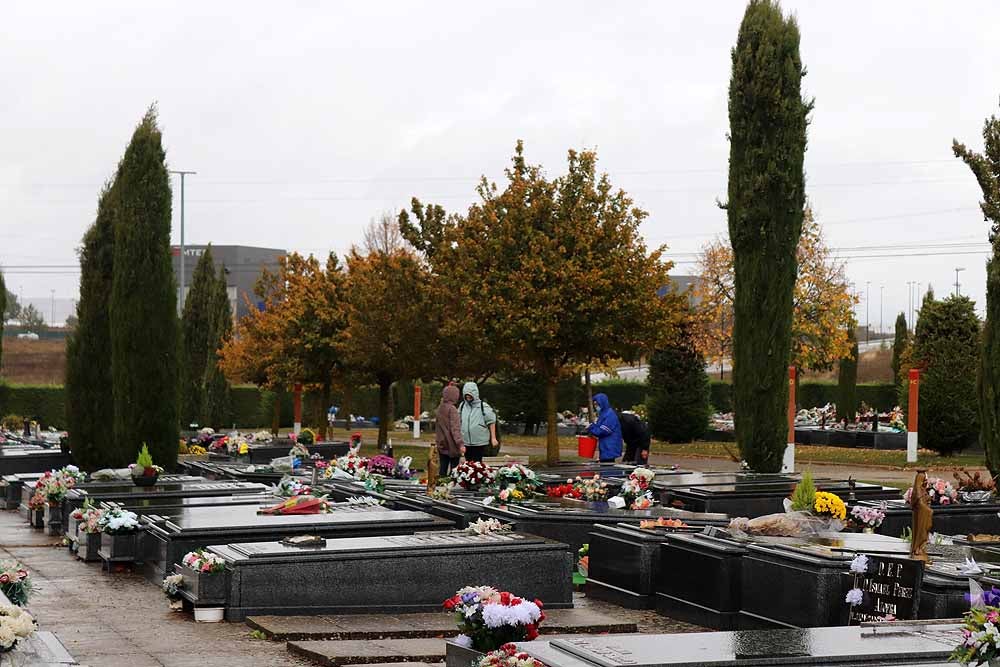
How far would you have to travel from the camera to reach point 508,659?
653 centimetres

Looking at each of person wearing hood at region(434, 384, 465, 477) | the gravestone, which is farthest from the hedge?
the gravestone

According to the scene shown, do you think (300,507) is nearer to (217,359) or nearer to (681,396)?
(681,396)

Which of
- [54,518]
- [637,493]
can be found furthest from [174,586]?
[54,518]

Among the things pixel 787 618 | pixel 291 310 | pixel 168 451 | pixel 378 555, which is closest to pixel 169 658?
pixel 378 555

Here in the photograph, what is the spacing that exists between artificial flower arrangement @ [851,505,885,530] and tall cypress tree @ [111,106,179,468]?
10.9 m

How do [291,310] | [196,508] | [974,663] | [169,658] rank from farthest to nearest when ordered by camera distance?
[291,310] < [196,508] < [169,658] < [974,663]

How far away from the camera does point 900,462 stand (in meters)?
27.8

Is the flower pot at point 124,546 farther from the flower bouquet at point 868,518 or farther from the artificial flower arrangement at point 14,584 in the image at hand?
the flower bouquet at point 868,518

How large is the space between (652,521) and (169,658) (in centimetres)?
519

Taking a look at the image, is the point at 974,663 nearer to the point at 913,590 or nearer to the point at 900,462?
the point at 913,590

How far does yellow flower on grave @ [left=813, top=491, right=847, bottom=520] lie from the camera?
40.0 ft

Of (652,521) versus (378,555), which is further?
(652,521)

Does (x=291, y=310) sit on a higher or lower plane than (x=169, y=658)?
higher

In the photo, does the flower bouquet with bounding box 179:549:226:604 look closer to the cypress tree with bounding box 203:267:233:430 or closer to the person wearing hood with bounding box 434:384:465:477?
the person wearing hood with bounding box 434:384:465:477
